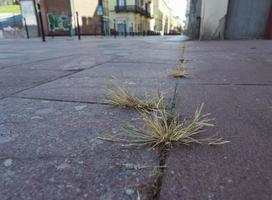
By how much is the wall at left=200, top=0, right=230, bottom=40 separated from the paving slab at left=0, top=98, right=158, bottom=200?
6.72 m

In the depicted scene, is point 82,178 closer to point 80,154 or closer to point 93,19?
point 80,154

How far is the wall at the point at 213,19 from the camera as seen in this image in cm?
677

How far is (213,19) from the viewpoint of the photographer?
6926mm

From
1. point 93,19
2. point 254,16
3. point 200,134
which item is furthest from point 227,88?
point 93,19

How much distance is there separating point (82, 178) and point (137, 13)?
28.7 m

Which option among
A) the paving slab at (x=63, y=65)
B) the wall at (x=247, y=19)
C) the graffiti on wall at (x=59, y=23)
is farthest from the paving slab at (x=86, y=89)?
the graffiti on wall at (x=59, y=23)

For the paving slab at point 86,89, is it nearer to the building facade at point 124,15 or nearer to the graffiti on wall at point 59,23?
the graffiti on wall at point 59,23

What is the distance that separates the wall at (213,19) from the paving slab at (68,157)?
22.1 ft

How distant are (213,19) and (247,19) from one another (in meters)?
1.03

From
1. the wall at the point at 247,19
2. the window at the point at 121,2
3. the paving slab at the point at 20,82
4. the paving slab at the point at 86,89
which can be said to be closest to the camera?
the paving slab at the point at 86,89

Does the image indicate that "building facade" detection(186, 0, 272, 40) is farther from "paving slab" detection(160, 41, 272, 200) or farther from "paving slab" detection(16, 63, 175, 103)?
"paving slab" detection(160, 41, 272, 200)

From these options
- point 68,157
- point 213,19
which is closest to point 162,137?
point 68,157

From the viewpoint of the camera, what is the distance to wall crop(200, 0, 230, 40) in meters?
6.77

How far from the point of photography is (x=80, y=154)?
28.5 inches
